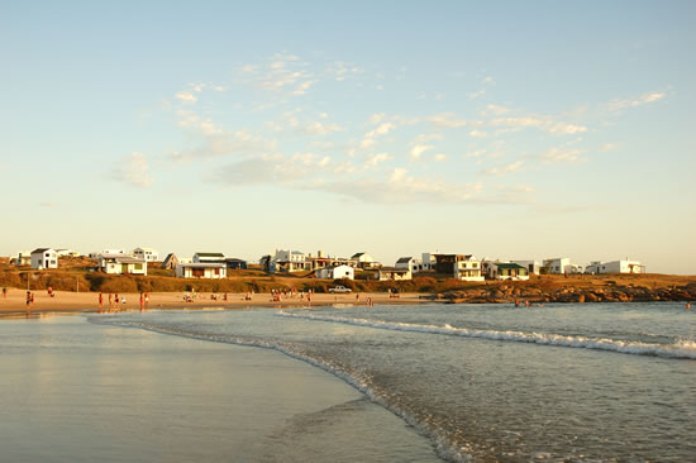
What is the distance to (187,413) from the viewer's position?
12766 millimetres

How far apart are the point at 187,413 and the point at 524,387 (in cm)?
934

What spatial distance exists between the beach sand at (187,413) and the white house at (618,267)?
152912 millimetres

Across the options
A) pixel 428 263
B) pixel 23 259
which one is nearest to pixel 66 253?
pixel 23 259

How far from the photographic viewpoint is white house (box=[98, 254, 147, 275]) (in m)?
106

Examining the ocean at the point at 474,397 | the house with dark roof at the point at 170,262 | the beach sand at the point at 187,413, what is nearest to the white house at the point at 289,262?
the house with dark roof at the point at 170,262

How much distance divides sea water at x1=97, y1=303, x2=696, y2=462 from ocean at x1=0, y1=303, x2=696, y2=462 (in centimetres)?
4

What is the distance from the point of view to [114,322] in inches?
1781

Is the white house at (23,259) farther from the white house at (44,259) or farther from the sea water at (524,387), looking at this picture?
the sea water at (524,387)

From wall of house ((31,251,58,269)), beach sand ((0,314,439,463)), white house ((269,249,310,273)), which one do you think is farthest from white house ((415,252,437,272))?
beach sand ((0,314,439,463))

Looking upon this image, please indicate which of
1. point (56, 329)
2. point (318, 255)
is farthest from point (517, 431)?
point (318, 255)

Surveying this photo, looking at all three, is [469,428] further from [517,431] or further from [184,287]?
[184,287]

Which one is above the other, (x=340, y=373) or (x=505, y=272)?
(x=505, y=272)

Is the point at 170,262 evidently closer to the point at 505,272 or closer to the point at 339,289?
the point at 339,289

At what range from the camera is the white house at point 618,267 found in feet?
515
